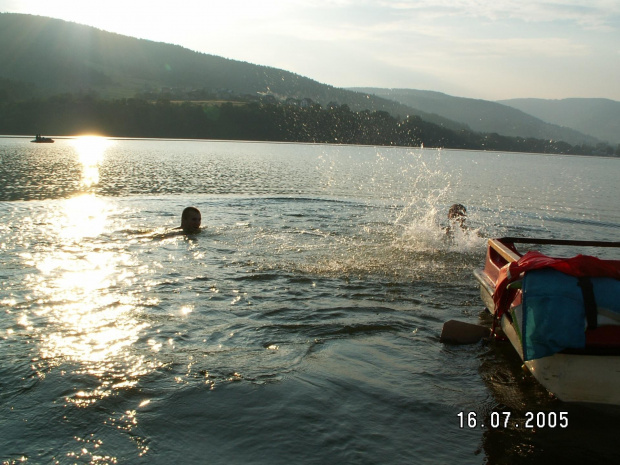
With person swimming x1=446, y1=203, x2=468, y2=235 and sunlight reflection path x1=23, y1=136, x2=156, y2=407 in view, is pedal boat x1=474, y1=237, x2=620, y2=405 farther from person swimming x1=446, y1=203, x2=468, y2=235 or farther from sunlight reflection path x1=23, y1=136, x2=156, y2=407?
person swimming x1=446, y1=203, x2=468, y2=235

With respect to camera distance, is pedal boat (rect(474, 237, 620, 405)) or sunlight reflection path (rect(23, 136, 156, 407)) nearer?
pedal boat (rect(474, 237, 620, 405))

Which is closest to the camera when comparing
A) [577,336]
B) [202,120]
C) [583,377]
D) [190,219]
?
[577,336]

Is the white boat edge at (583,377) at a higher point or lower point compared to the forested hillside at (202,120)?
lower

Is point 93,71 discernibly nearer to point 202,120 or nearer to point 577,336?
point 202,120

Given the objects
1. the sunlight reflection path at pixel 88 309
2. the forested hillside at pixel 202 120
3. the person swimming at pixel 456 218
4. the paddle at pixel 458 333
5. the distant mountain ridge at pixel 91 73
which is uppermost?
the distant mountain ridge at pixel 91 73

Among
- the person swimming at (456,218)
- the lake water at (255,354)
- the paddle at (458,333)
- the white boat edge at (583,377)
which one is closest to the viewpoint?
the lake water at (255,354)

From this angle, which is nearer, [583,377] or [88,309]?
[583,377]

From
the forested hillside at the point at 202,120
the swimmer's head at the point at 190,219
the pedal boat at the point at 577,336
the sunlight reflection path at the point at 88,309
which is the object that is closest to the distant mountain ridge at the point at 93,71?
the forested hillside at the point at 202,120

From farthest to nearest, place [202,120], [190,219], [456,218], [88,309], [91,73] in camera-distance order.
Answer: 1. [91,73]
2. [202,120]
3. [456,218]
4. [190,219]
5. [88,309]

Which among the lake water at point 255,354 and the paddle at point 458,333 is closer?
the lake water at point 255,354

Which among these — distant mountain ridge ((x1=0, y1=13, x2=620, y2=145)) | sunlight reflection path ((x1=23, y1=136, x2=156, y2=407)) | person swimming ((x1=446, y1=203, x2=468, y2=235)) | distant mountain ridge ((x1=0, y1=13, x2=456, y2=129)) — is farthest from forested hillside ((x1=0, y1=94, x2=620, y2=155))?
sunlight reflection path ((x1=23, y1=136, x2=156, y2=407))

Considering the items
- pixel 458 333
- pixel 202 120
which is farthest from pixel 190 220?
pixel 202 120

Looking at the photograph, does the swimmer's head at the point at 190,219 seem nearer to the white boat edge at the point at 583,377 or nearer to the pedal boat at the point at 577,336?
the pedal boat at the point at 577,336

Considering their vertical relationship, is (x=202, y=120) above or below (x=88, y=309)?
above
